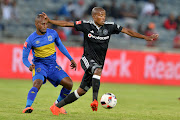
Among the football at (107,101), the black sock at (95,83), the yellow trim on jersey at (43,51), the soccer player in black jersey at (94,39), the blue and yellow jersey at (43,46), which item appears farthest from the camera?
the yellow trim on jersey at (43,51)

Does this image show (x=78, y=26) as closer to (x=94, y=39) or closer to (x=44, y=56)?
(x=94, y=39)

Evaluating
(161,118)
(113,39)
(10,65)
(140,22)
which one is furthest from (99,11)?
(140,22)

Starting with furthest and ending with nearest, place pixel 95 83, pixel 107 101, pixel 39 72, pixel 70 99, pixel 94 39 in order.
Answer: pixel 39 72
pixel 70 99
pixel 94 39
pixel 107 101
pixel 95 83

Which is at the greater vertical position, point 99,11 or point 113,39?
point 99,11

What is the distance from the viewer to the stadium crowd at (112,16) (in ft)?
57.7

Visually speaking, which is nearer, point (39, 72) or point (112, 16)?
point (39, 72)

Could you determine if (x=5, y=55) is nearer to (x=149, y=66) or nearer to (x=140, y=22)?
(x=149, y=66)

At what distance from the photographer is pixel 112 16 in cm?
1959

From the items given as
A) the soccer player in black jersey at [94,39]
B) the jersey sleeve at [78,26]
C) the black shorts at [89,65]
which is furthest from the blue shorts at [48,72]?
the jersey sleeve at [78,26]

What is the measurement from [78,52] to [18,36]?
117 inches

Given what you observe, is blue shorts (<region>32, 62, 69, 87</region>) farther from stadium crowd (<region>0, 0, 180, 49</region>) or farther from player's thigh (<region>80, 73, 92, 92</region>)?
stadium crowd (<region>0, 0, 180, 49</region>)

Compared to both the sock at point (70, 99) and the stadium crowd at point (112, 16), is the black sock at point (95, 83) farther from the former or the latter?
the stadium crowd at point (112, 16)

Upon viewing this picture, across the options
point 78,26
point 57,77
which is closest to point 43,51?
point 57,77

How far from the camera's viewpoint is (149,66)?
59.2ft
